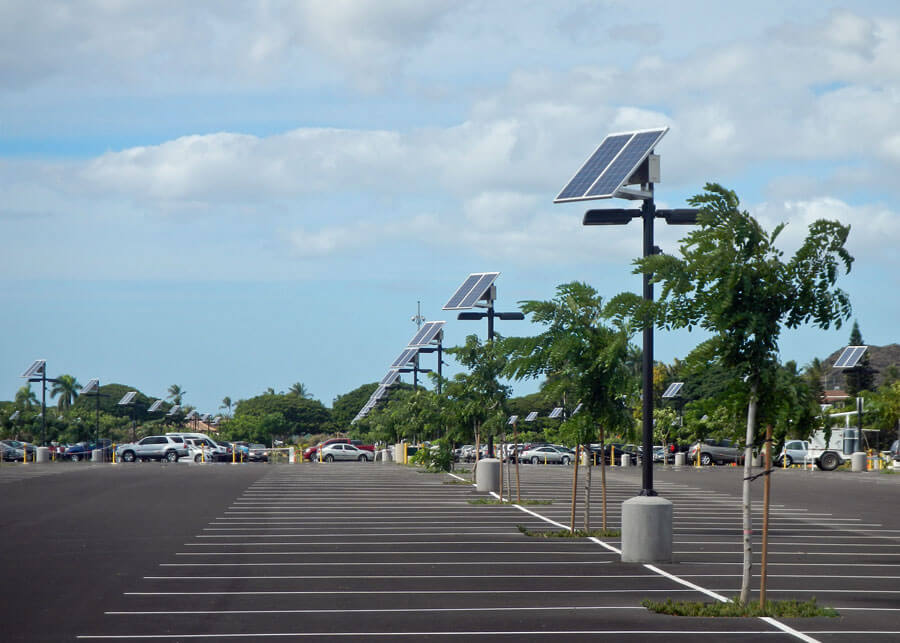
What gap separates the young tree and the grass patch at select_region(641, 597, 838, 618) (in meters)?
0.20

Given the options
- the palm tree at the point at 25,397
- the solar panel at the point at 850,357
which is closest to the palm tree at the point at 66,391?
the palm tree at the point at 25,397

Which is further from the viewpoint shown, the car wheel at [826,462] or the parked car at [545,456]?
the parked car at [545,456]

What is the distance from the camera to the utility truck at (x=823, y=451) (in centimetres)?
5888

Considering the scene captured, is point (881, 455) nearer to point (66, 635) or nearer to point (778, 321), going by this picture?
point (778, 321)

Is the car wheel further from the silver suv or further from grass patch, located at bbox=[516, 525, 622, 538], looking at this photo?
grass patch, located at bbox=[516, 525, 622, 538]

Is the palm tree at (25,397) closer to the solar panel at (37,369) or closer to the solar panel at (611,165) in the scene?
the solar panel at (37,369)

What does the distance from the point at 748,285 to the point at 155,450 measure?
213 ft

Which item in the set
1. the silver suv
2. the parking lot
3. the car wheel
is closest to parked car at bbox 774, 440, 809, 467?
the car wheel

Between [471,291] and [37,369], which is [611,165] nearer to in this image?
[471,291]

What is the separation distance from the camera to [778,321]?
38.0ft

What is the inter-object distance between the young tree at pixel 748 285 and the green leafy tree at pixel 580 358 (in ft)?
22.3

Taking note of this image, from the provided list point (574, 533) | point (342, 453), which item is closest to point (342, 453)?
point (342, 453)

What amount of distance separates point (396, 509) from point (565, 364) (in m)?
9.13

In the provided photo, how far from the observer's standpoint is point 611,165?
17.6 meters
